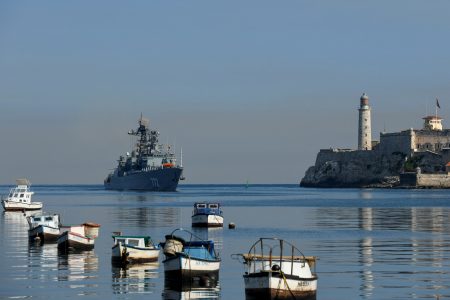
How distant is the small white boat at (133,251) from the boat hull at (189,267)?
18.6 feet

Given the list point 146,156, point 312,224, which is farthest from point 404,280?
point 146,156

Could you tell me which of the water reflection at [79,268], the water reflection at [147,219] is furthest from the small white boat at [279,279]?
the water reflection at [147,219]

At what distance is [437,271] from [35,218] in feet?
87.4

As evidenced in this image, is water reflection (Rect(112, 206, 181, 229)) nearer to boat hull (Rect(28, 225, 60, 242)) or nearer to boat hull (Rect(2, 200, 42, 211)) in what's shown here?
boat hull (Rect(2, 200, 42, 211))

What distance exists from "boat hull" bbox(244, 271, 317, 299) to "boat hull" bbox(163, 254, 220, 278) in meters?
4.66

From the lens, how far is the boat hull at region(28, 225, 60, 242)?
5334 centimetres

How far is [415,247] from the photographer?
48406mm

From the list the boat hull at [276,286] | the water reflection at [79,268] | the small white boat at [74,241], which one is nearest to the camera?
the boat hull at [276,286]

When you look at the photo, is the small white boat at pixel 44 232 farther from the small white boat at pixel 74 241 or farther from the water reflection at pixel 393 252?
the water reflection at pixel 393 252

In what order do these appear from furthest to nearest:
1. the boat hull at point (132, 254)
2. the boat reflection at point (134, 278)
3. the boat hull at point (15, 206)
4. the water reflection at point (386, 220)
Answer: the boat hull at point (15, 206) → the water reflection at point (386, 220) → the boat hull at point (132, 254) → the boat reflection at point (134, 278)

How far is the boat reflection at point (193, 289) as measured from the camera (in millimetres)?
31719

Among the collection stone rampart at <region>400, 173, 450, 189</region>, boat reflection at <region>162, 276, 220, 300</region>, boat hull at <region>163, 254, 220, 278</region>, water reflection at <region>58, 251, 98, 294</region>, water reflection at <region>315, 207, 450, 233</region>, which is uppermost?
stone rampart at <region>400, 173, 450, 189</region>

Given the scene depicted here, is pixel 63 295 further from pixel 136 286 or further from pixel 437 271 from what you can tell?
pixel 437 271

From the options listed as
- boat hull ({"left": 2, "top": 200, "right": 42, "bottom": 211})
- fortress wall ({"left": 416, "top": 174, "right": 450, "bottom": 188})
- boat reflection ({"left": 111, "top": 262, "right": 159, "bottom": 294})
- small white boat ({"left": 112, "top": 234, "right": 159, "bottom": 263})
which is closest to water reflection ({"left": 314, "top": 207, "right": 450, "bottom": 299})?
boat reflection ({"left": 111, "top": 262, "right": 159, "bottom": 294})
